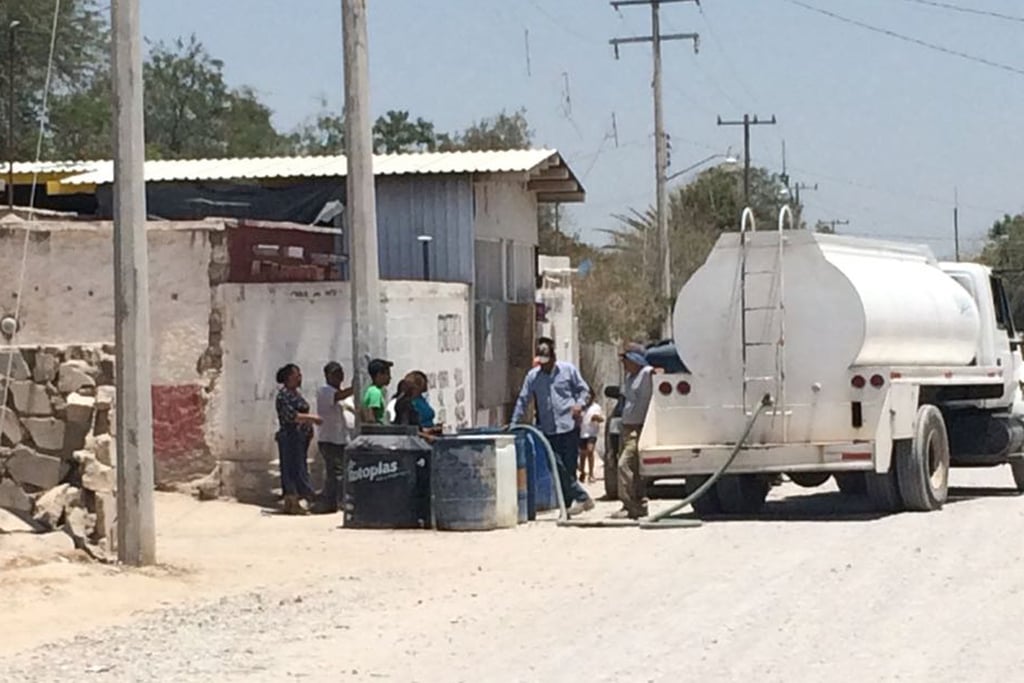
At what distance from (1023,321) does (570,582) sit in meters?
45.8

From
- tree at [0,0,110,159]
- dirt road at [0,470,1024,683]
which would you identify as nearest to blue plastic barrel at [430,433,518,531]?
dirt road at [0,470,1024,683]

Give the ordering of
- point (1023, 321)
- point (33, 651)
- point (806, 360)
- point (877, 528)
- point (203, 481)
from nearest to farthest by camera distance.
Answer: point (33, 651), point (877, 528), point (806, 360), point (203, 481), point (1023, 321)

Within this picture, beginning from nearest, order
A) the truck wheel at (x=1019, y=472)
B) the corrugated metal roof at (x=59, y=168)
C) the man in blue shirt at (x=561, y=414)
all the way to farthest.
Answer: the man in blue shirt at (x=561, y=414) < the truck wheel at (x=1019, y=472) < the corrugated metal roof at (x=59, y=168)

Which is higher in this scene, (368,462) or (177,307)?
(177,307)

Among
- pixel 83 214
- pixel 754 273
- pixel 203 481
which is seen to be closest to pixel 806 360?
pixel 754 273

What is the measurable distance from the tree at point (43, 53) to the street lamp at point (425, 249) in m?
16.8

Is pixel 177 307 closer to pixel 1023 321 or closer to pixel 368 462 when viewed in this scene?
pixel 368 462

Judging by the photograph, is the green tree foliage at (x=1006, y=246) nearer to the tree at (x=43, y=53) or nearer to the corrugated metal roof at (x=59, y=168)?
the tree at (x=43, y=53)

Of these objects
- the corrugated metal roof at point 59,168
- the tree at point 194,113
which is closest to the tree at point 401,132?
the tree at point 194,113

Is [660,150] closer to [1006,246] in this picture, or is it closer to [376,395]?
[376,395]

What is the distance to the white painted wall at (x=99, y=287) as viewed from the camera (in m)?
21.2

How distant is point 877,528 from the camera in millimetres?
17516

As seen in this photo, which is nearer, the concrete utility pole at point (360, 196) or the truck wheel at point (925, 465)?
the truck wheel at point (925, 465)

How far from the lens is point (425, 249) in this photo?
1048 inches
